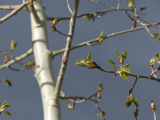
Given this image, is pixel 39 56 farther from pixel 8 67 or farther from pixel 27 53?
pixel 8 67

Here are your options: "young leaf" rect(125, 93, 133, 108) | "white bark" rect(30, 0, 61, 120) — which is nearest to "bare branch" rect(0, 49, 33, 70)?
"white bark" rect(30, 0, 61, 120)

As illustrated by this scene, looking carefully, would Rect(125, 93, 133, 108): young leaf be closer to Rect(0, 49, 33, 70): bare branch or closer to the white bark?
the white bark

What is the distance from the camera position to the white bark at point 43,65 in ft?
8.78

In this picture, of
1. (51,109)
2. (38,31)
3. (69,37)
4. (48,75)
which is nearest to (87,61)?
(69,37)

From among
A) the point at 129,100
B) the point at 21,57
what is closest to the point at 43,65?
the point at 21,57

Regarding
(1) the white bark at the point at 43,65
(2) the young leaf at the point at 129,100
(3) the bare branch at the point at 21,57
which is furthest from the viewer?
(3) the bare branch at the point at 21,57

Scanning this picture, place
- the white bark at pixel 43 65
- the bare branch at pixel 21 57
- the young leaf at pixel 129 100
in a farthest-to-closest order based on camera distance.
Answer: the bare branch at pixel 21 57, the white bark at pixel 43 65, the young leaf at pixel 129 100

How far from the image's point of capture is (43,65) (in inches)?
122

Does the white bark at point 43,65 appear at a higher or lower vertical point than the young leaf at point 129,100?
higher

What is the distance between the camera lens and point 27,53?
396 centimetres

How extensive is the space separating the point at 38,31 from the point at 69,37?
130 cm

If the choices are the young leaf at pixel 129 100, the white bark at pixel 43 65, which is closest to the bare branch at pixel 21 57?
the white bark at pixel 43 65

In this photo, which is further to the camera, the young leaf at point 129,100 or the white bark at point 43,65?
the white bark at point 43,65

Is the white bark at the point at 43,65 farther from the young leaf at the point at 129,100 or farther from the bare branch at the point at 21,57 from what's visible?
the young leaf at the point at 129,100
